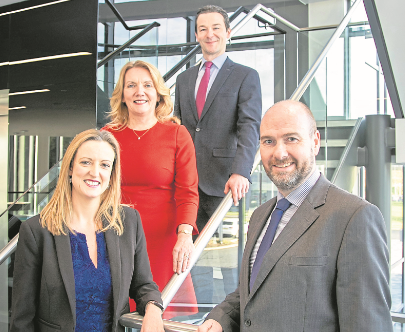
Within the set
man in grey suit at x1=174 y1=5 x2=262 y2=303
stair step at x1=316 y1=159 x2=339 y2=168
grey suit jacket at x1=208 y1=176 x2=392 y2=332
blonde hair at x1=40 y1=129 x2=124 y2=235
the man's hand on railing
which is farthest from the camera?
stair step at x1=316 y1=159 x2=339 y2=168

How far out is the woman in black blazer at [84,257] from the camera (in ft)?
4.75

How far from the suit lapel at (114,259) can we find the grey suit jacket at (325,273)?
43cm

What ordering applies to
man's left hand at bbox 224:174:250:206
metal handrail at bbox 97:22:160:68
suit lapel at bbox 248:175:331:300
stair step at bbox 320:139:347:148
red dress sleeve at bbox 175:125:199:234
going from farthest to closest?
metal handrail at bbox 97:22:160:68 → stair step at bbox 320:139:347:148 → man's left hand at bbox 224:174:250:206 → red dress sleeve at bbox 175:125:199:234 → suit lapel at bbox 248:175:331:300

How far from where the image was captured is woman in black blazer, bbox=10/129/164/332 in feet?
4.75

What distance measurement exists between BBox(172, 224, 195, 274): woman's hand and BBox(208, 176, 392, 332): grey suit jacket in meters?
0.49

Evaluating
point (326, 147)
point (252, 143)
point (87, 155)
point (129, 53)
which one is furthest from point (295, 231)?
point (129, 53)

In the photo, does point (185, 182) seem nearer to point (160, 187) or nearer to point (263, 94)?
point (160, 187)

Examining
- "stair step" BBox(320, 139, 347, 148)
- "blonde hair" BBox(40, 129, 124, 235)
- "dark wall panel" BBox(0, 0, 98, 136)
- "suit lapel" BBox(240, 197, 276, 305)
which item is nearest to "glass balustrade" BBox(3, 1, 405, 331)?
"stair step" BBox(320, 139, 347, 148)

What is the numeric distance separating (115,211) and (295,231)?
2.22 feet

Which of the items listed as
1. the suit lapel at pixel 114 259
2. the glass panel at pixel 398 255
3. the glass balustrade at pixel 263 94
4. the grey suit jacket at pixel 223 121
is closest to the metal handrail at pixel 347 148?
the glass balustrade at pixel 263 94

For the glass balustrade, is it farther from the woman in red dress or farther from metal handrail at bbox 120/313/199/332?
metal handrail at bbox 120/313/199/332

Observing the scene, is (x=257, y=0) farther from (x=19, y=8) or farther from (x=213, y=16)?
(x=213, y=16)

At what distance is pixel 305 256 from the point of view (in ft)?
3.79

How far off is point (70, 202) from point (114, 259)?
0.87ft
